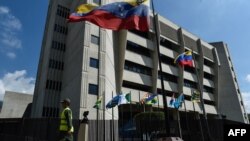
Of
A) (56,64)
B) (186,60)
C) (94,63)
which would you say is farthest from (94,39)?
(186,60)

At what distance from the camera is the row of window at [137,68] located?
40272mm

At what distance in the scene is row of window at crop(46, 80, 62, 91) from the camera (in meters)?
38.1

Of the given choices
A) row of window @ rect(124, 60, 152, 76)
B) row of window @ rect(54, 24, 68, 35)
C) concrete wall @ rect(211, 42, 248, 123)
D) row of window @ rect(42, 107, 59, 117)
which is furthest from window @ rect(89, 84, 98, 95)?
concrete wall @ rect(211, 42, 248, 123)

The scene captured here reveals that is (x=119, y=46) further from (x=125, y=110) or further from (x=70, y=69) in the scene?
(x=125, y=110)

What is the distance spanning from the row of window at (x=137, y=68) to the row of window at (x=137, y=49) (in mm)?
3198

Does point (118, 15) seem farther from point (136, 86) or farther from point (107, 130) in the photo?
point (136, 86)

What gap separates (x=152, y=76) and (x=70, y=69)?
16247 millimetres

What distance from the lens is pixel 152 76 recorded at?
4309cm

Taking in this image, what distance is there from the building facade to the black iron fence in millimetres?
11026

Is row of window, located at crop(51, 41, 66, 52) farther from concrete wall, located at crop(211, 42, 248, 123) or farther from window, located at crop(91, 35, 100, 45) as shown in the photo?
concrete wall, located at crop(211, 42, 248, 123)

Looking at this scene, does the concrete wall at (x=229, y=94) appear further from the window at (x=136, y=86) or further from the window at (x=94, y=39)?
the window at (x=94, y=39)

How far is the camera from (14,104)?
2373 inches

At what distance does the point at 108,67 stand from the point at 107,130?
18.5 meters

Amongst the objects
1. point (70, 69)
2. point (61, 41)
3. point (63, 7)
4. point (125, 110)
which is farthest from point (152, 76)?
point (63, 7)
